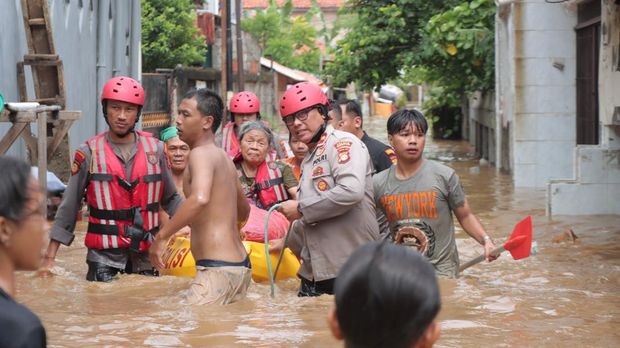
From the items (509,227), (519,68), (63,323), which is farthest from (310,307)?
(519,68)

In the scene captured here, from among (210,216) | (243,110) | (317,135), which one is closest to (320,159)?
(317,135)

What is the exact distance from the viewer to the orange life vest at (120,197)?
8.12m

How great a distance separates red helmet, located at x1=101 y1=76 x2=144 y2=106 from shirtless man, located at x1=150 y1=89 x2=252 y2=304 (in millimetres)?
954

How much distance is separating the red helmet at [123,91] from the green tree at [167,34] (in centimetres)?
2115

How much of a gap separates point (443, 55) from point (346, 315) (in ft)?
67.1

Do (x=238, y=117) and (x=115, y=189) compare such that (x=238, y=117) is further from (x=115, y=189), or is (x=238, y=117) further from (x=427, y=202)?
(x=427, y=202)

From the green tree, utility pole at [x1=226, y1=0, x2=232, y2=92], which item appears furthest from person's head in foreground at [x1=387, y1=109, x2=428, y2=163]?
the green tree

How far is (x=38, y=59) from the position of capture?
1223 cm

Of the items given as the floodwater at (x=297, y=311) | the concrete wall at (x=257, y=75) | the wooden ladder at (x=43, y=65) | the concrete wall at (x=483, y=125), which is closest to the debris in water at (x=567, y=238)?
the floodwater at (x=297, y=311)

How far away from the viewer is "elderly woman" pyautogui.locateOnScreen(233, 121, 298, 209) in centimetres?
909

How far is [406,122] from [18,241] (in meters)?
4.79

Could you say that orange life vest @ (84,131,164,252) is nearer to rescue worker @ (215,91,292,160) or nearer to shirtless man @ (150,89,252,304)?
shirtless man @ (150,89,252,304)

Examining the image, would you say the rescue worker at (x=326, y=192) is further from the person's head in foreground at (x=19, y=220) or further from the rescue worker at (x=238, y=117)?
the person's head in foreground at (x=19, y=220)

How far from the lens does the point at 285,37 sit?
189ft
